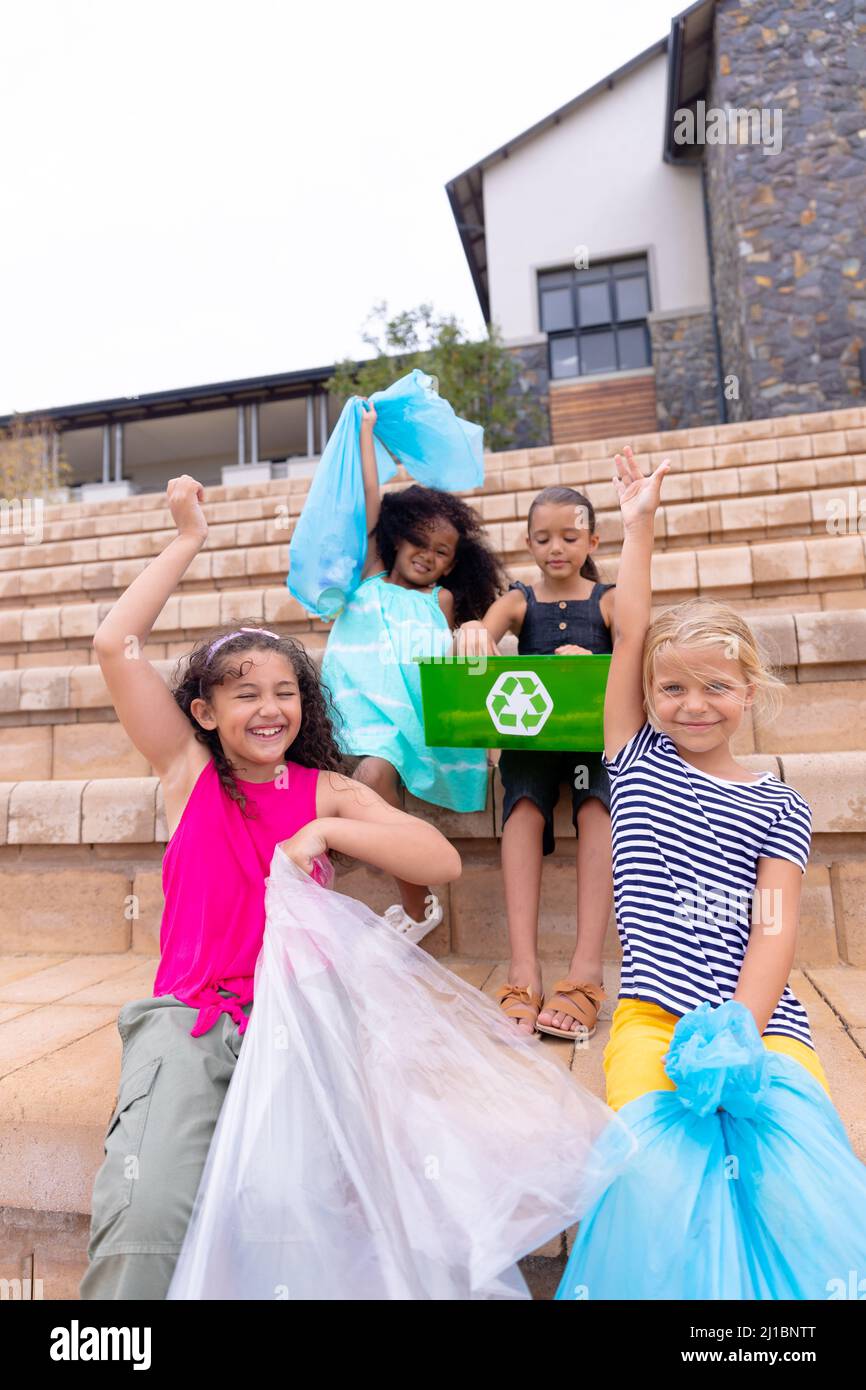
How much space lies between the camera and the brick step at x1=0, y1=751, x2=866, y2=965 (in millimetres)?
2252

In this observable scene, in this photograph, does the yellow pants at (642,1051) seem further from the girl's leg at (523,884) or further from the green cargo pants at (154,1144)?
the green cargo pants at (154,1144)

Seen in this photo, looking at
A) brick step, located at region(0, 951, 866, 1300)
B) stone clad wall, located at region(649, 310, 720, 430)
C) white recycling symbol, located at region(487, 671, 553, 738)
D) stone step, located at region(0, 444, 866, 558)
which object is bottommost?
brick step, located at region(0, 951, 866, 1300)

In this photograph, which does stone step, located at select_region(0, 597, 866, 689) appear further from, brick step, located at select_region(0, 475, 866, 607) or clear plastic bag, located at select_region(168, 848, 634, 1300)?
clear plastic bag, located at select_region(168, 848, 634, 1300)

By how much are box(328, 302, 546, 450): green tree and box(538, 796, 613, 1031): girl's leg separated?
10449mm

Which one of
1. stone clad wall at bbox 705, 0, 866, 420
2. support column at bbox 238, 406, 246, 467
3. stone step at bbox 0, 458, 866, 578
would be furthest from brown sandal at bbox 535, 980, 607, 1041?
support column at bbox 238, 406, 246, 467

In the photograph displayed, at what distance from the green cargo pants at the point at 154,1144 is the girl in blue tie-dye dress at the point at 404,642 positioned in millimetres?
884

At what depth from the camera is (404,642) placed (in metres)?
2.57

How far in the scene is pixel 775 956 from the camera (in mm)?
1481

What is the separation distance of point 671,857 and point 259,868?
0.80 metres

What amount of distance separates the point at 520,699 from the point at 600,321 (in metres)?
12.8

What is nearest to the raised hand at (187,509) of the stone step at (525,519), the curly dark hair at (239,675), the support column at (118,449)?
the curly dark hair at (239,675)

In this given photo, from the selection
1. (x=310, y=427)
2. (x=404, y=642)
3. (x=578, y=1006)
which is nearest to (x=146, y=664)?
(x=404, y=642)

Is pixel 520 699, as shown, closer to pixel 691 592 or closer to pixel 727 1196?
pixel 727 1196

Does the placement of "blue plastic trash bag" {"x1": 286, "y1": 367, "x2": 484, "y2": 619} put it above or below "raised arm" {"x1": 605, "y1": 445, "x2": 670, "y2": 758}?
above
